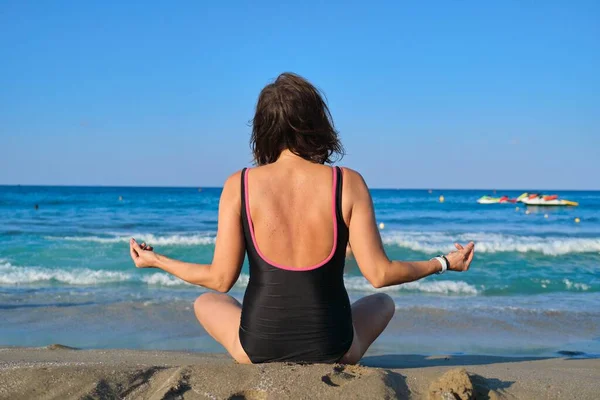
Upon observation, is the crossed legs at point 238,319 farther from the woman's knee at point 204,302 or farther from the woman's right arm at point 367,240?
the woman's right arm at point 367,240


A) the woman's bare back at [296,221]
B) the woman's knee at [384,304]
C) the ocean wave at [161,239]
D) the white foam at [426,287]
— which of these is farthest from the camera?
the ocean wave at [161,239]

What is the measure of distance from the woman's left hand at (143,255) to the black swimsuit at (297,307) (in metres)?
0.51

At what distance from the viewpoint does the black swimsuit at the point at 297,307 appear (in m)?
2.73

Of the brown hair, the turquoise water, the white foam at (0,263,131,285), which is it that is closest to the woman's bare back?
the brown hair

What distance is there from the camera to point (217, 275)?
2.84 metres

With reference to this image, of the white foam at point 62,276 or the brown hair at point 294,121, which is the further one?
the white foam at point 62,276

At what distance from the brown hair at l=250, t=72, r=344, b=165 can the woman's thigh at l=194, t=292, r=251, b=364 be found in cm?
91

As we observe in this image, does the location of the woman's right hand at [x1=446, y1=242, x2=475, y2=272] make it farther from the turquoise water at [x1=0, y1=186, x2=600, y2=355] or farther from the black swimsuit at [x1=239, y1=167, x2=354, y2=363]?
the turquoise water at [x1=0, y1=186, x2=600, y2=355]

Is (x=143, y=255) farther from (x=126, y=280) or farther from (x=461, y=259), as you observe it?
(x=126, y=280)

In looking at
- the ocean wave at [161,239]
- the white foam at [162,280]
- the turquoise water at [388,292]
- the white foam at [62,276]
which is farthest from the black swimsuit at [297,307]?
the ocean wave at [161,239]

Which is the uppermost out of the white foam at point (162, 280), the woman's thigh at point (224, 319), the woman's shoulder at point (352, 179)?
the woman's shoulder at point (352, 179)

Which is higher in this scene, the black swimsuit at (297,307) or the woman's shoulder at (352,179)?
the woman's shoulder at (352,179)

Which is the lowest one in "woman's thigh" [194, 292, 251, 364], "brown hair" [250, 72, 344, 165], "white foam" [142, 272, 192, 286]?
"white foam" [142, 272, 192, 286]

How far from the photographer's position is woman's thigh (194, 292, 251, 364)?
305 centimetres
